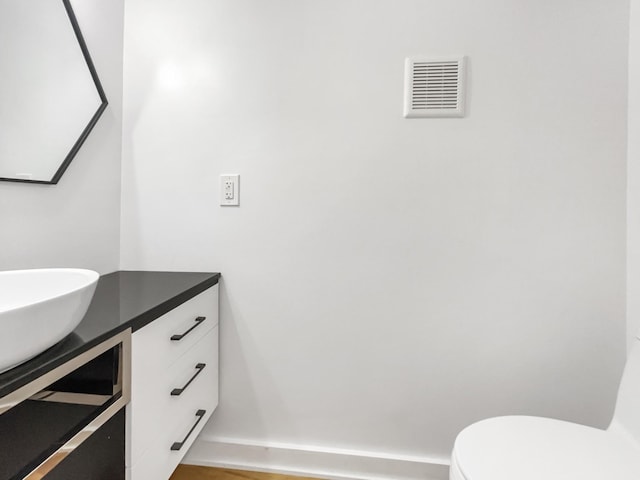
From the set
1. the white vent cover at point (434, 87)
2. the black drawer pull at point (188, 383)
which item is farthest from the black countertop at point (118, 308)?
the white vent cover at point (434, 87)

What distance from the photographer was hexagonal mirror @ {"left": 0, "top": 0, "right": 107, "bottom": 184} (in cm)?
106

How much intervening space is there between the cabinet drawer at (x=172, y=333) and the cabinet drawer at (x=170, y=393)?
3 centimetres

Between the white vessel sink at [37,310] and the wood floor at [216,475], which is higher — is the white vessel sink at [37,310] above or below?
above

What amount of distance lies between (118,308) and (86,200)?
601 millimetres

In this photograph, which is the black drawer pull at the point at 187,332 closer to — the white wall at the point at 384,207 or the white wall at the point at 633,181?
the white wall at the point at 384,207

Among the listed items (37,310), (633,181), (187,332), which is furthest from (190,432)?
(633,181)

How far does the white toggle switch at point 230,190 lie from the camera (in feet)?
4.90

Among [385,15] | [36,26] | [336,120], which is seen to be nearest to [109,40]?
[36,26]

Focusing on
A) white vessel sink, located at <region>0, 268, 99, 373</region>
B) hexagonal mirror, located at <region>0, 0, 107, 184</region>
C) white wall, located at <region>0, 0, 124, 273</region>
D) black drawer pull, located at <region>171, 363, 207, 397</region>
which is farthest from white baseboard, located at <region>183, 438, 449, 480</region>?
hexagonal mirror, located at <region>0, 0, 107, 184</region>

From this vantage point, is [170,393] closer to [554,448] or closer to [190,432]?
[190,432]

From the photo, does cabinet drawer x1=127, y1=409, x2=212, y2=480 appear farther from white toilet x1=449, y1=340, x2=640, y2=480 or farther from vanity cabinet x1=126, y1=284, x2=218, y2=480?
white toilet x1=449, y1=340, x2=640, y2=480

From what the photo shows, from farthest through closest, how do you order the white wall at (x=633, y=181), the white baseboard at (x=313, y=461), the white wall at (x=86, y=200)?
the white baseboard at (x=313, y=461) → the white wall at (x=633, y=181) → the white wall at (x=86, y=200)

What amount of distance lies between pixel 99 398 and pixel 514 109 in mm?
1602

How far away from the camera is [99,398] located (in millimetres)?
825
